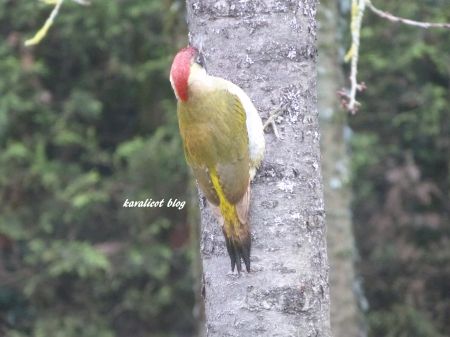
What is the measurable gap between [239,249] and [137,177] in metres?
3.58

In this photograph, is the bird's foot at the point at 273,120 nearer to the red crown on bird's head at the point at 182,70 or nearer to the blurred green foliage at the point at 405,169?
the red crown on bird's head at the point at 182,70

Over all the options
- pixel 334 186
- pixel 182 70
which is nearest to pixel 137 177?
pixel 334 186

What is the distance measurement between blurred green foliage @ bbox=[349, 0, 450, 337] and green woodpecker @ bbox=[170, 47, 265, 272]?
127 inches

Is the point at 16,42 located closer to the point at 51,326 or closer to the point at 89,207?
the point at 89,207

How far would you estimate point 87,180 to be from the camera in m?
5.52

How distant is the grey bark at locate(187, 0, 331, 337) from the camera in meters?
2.21

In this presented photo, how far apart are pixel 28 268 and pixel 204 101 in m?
3.78

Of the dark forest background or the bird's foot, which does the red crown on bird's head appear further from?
the dark forest background

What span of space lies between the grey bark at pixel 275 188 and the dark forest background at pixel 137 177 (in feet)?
10.00

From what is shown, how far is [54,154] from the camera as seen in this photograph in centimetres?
625

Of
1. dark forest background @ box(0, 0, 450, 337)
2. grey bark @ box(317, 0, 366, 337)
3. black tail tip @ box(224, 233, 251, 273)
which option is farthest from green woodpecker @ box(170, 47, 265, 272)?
dark forest background @ box(0, 0, 450, 337)

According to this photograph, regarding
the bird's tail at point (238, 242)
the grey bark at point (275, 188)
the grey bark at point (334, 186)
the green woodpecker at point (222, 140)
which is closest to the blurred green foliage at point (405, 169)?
the grey bark at point (334, 186)

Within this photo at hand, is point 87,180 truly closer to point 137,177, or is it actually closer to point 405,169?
point 137,177

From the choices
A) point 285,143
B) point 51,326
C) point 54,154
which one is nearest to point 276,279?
point 285,143
